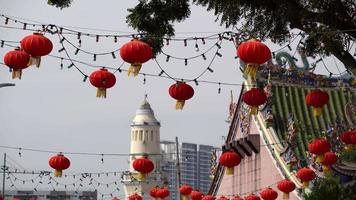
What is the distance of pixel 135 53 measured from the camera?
47.4ft

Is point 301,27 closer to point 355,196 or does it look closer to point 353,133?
point 353,133

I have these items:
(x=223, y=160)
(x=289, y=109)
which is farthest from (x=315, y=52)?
(x=289, y=109)

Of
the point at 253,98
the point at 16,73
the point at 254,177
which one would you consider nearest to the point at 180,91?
the point at 253,98

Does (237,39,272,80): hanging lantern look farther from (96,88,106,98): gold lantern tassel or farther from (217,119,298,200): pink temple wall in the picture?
(217,119,298,200): pink temple wall

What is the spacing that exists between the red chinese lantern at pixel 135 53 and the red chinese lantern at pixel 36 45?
123 cm

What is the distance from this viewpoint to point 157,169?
65.8m

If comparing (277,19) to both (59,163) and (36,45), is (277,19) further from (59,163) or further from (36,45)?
(59,163)

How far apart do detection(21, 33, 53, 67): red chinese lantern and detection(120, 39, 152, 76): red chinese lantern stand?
1.23 m

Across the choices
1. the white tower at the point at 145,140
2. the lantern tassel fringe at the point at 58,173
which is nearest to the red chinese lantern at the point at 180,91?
the lantern tassel fringe at the point at 58,173

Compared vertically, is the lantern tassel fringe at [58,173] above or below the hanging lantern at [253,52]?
below

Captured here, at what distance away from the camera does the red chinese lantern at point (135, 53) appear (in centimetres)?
1445

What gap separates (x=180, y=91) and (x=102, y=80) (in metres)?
1.58

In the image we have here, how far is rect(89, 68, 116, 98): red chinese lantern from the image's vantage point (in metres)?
15.4

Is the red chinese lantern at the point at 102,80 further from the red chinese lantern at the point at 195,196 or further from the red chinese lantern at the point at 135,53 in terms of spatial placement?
the red chinese lantern at the point at 195,196
